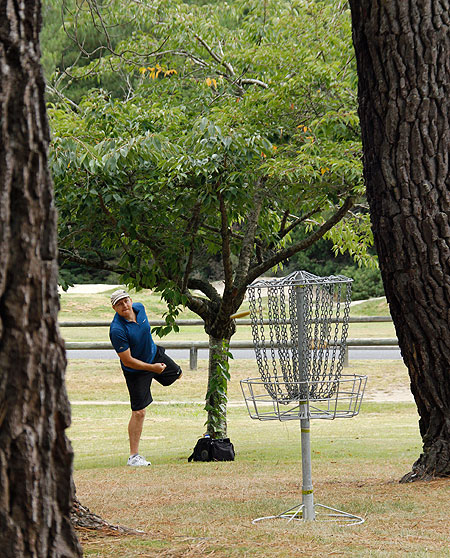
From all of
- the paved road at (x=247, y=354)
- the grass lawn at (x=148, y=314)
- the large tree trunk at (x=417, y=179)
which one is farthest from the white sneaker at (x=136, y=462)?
the grass lawn at (x=148, y=314)

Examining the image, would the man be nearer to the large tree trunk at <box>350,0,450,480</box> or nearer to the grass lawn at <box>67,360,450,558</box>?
the grass lawn at <box>67,360,450,558</box>

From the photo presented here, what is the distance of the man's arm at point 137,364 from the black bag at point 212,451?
761 mm

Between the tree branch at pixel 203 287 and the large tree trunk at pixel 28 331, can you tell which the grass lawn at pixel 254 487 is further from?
the tree branch at pixel 203 287

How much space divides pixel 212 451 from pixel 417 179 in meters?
3.32

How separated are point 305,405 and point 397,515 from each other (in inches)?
26.2

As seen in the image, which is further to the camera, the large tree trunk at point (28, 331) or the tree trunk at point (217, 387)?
the tree trunk at point (217, 387)

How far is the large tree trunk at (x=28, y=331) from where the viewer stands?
1716 millimetres

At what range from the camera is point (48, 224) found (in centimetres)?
179

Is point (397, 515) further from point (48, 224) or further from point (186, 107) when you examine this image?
point (186, 107)

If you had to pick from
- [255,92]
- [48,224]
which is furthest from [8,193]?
[255,92]

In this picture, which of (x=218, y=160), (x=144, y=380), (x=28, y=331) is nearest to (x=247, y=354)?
(x=144, y=380)

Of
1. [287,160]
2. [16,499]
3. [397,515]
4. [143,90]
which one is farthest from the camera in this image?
[143,90]

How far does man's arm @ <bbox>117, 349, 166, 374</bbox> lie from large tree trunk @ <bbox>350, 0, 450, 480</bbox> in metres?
2.66

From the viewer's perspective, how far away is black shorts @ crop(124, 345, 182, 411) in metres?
6.72
